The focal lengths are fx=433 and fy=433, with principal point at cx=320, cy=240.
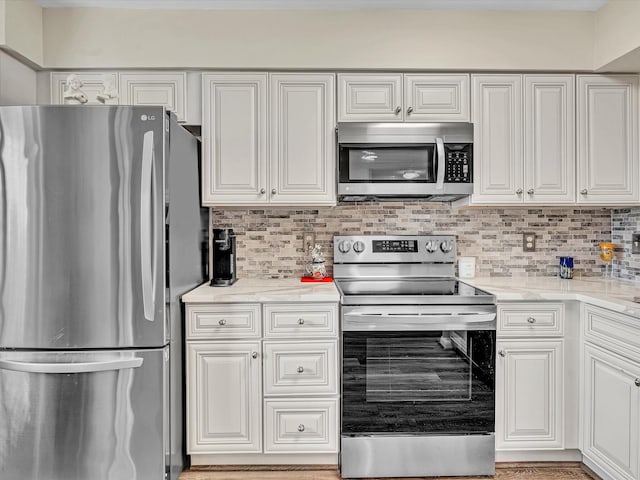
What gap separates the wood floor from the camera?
7.16 feet

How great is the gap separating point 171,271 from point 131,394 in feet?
1.83

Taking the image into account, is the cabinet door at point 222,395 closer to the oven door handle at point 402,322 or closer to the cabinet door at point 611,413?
the oven door handle at point 402,322

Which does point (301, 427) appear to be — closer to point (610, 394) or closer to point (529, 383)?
point (529, 383)

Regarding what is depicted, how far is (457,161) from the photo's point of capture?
241 cm

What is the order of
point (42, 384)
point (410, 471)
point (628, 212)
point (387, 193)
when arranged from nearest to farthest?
point (42, 384) → point (410, 471) → point (387, 193) → point (628, 212)

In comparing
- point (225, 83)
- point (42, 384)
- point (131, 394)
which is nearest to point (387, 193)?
point (225, 83)

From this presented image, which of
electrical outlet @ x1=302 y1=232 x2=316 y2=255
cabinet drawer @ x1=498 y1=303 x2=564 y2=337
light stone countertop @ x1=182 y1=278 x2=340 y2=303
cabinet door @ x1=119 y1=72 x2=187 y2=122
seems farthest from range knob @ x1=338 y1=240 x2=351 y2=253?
cabinet door @ x1=119 y1=72 x2=187 y2=122

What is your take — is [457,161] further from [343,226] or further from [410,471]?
[410,471]

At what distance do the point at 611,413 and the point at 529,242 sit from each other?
1.12m

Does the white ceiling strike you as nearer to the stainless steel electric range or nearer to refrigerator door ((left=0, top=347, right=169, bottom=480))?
the stainless steel electric range

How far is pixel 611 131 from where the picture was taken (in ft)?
8.12

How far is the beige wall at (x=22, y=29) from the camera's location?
6.88 ft

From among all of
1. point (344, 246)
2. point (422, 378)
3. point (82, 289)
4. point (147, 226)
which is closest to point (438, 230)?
point (344, 246)

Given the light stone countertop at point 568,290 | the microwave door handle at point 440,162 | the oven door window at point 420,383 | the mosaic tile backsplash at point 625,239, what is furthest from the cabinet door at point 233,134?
the mosaic tile backsplash at point 625,239
